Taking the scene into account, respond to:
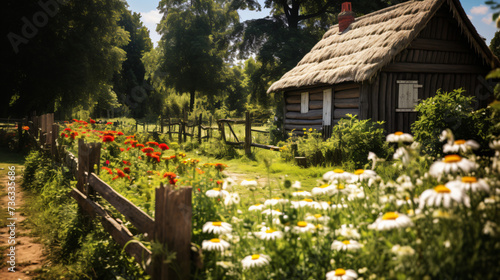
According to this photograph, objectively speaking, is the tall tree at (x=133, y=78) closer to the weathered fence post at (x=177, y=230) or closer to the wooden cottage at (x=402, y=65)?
the wooden cottage at (x=402, y=65)

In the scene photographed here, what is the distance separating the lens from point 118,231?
3.61 metres

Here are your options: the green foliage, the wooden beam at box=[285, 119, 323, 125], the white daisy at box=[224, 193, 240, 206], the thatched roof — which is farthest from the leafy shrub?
the white daisy at box=[224, 193, 240, 206]

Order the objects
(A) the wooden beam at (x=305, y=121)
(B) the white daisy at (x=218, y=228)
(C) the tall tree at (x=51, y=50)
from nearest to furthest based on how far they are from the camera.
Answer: (B) the white daisy at (x=218, y=228) < (A) the wooden beam at (x=305, y=121) < (C) the tall tree at (x=51, y=50)

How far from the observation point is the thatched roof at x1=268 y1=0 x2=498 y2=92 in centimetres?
1014

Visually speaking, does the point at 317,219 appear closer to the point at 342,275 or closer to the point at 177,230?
the point at 342,275

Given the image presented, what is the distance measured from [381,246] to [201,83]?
3216cm

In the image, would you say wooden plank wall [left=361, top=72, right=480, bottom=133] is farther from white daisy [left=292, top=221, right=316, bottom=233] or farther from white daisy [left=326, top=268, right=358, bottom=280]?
white daisy [left=326, top=268, right=358, bottom=280]

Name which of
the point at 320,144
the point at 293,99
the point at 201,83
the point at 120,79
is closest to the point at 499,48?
the point at 293,99

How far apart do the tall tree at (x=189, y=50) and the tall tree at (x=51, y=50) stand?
40.3ft

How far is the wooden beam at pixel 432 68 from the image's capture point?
428 inches

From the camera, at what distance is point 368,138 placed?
8.20 meters

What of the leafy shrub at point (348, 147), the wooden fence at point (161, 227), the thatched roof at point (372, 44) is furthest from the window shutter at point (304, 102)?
the wooden fence at point (161, 227)

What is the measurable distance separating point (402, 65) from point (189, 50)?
24.5 meters

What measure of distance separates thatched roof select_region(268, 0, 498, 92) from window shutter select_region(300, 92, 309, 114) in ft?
2.75
